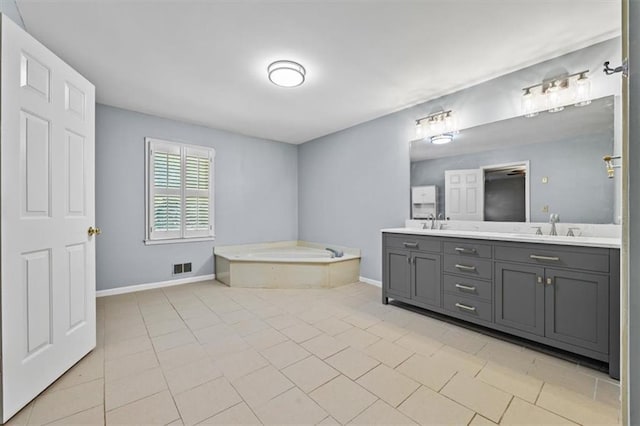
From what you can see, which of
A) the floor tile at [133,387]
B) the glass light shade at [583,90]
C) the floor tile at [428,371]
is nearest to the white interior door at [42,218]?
the floor tile at [133,387]

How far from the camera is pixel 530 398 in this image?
5.19 ft

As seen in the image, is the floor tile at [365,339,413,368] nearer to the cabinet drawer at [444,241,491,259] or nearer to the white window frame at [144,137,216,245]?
the cabinet drawer at [444,241,491,259]

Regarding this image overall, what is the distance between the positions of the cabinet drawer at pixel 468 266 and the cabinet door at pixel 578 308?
405mm

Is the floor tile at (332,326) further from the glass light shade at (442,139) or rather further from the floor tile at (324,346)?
the glass light shade at (442,139)

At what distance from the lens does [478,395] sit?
1611mm

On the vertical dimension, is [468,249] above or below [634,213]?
below

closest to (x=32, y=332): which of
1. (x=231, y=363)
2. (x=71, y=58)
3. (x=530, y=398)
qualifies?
(x=231, y=363)

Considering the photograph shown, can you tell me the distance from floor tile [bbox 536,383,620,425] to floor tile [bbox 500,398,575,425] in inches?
2.1

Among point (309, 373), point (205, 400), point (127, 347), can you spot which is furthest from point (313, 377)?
point (127, 347)

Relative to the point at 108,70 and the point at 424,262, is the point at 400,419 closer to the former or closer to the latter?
the point at 424,262

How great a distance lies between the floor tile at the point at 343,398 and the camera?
57.8 inches

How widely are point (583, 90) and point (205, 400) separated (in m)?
3.52

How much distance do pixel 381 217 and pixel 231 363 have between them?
2675mm

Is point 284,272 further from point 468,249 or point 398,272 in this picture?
point 468,249
